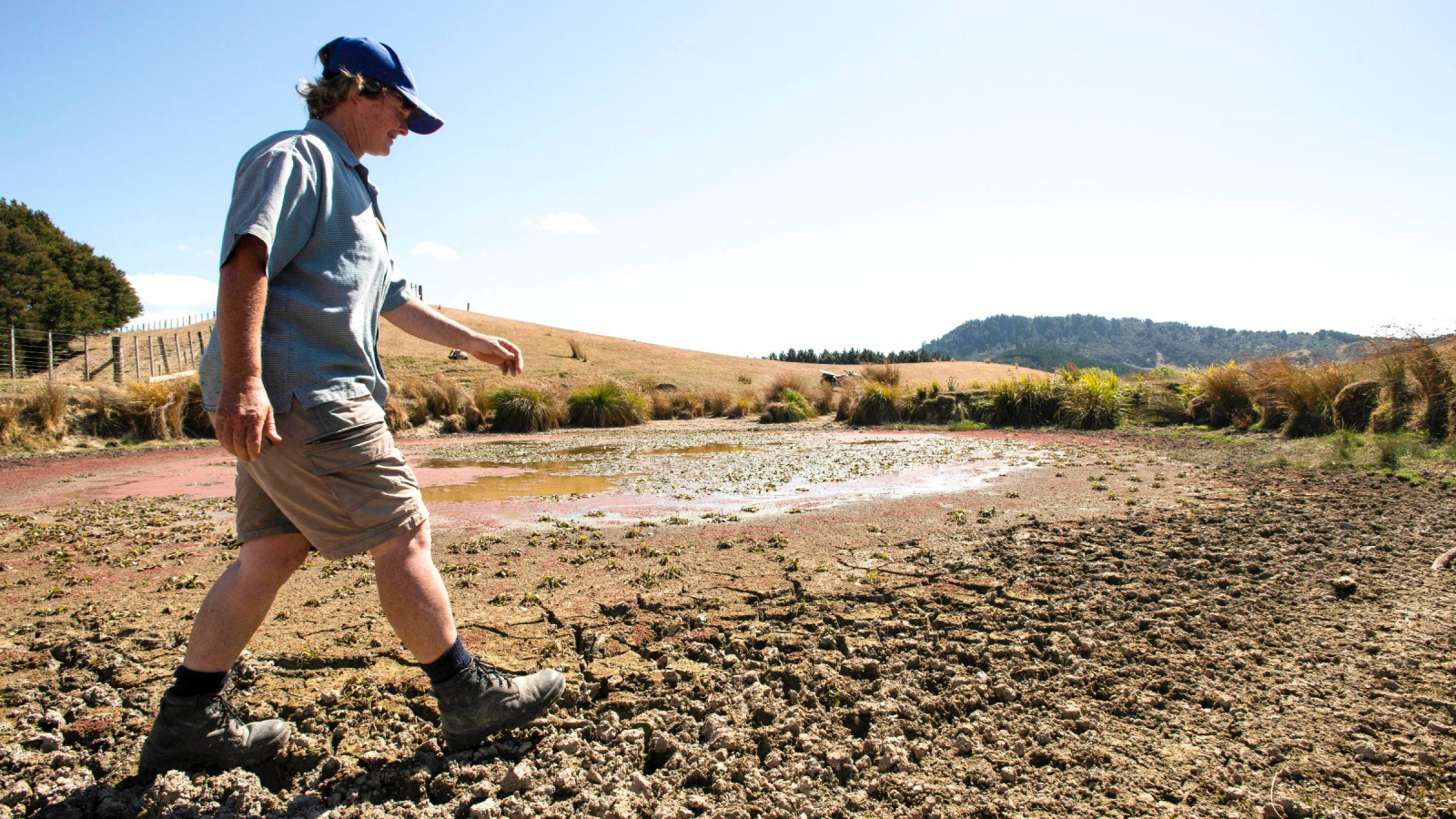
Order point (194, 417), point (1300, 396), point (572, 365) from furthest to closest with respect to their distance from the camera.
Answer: point (572, 365) → point (194, 417) → point (1300, 396)

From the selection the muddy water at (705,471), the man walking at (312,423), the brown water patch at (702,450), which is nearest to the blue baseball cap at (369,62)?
the man walking at (312,423)

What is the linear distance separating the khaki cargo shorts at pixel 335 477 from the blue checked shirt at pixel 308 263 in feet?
0.17

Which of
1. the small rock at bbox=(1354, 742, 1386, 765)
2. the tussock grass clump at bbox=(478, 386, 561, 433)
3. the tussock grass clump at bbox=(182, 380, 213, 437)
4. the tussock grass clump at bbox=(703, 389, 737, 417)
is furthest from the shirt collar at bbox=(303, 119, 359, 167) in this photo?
the tussock grass clump at bbox=(703, 389, 737, 417)

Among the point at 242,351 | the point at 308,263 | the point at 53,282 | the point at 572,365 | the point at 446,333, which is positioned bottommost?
the point at 242,351

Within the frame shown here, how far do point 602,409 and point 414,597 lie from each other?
1600 centimetres

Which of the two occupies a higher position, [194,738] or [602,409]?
[602,409]

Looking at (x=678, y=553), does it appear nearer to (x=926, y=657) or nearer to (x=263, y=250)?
(x=926, y=657)

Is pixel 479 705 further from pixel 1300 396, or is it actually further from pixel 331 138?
pixel 1300 396

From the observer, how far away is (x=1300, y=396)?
11.1 metres

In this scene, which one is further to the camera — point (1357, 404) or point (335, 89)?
point (1357, 404)

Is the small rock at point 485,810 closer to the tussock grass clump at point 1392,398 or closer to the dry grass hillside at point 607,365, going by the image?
the tussock grass clump at point 1392,398

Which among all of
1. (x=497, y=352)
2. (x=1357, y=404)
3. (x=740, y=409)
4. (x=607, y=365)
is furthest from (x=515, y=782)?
(x=607, y=365)

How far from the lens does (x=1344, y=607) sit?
10.0 feet

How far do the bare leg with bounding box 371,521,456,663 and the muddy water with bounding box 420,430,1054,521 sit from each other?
3860 millimetres
